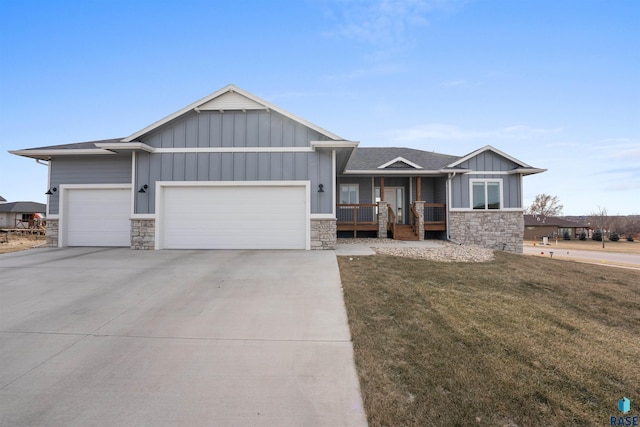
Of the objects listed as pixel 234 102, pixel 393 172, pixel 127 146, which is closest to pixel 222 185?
pixel 234 102

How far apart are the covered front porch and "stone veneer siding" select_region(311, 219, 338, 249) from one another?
4039 millimetres

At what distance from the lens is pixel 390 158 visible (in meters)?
14.7

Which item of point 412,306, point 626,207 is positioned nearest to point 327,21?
point 412,306

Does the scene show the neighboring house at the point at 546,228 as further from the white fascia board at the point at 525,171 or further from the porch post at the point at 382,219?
the porch post at the point at 382,219

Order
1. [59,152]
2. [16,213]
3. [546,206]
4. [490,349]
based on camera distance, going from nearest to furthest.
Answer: [490,349] < [59,152] < [16,213] < [546,206]

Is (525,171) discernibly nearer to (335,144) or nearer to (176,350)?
(335,144)

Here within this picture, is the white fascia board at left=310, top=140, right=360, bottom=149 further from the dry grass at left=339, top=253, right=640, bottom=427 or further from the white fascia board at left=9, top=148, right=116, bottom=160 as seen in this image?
the white fascia board at left=9, top=148, right=116, bottom=160

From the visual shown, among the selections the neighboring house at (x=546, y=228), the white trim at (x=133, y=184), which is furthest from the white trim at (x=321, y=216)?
the neighboring house at (x=546, y=228)

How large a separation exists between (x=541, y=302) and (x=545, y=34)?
1163 cm

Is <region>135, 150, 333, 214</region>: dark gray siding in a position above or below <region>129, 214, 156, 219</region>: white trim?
above

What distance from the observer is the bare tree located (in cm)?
5309

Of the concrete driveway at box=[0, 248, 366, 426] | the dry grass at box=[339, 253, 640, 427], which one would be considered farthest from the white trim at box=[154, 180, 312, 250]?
the dry grass at box=[339, 253, 640, 427]

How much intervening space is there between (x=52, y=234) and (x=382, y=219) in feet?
43.3

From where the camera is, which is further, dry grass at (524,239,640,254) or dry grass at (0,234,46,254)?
dry grass at (524,239,640,254)
